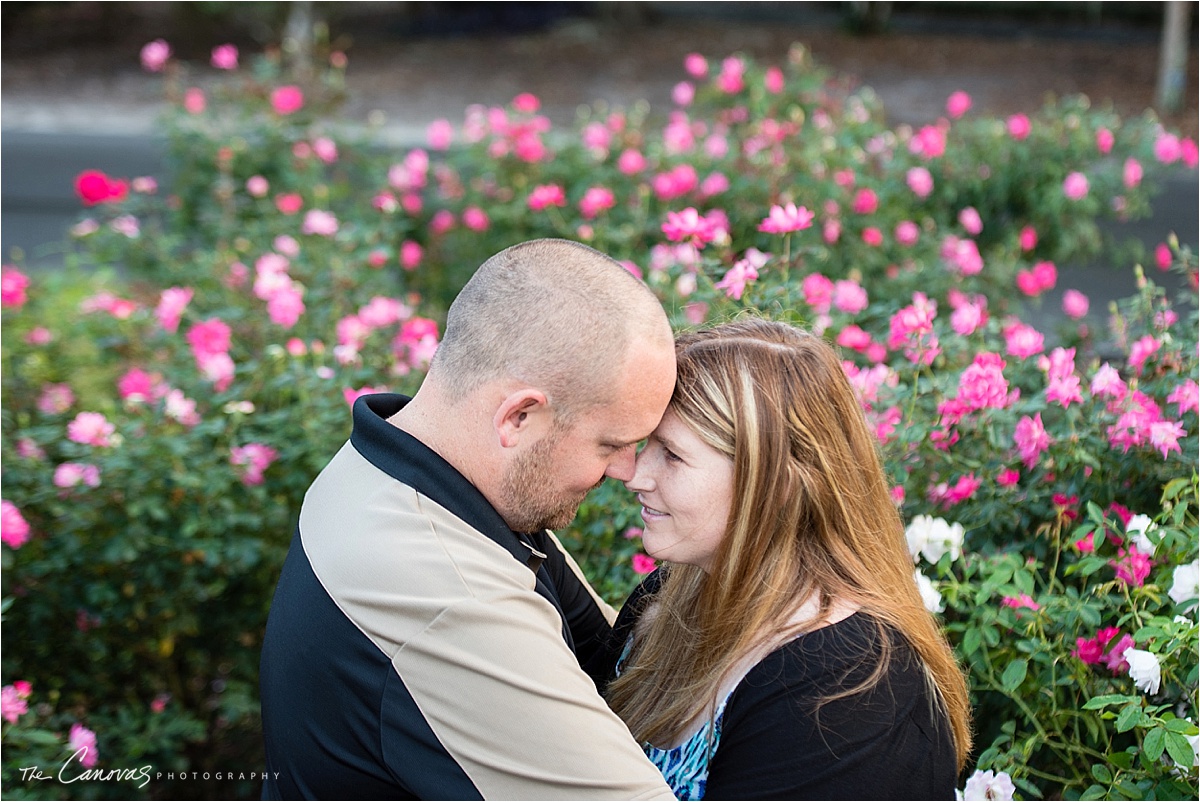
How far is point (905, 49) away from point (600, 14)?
4.32 m

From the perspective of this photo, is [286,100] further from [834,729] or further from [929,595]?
[834,729]

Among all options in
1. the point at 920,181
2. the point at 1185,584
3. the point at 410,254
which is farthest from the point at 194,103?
the point at 1185,584

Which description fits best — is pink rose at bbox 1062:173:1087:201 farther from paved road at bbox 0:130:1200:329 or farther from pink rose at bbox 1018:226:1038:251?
paved road at bbox 0:130:1200:329

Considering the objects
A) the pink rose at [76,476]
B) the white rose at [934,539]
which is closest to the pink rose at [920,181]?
the white rose at [934,539]

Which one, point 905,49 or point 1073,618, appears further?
point 905,49

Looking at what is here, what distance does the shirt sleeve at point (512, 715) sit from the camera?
1431 millimetres

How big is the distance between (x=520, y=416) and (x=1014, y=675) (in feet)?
3.27

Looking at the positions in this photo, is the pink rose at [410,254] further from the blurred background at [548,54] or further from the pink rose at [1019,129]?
the blurred background at [548,54]

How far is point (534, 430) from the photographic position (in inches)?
67.1

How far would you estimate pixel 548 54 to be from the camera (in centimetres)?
1456

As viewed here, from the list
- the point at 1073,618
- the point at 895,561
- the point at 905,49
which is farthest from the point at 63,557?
the point at 905,49

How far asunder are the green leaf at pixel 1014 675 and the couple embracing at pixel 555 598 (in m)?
0.15

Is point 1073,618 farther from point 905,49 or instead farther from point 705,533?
point 905,49

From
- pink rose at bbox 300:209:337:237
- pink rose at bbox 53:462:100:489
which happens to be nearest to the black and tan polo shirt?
pink rose at bbox 53:462:100:489
